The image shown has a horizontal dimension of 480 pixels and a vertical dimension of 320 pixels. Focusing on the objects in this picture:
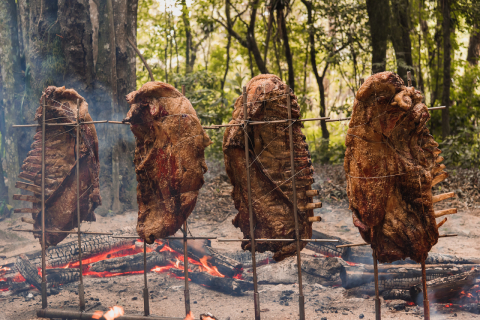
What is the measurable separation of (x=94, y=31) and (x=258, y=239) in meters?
7.92

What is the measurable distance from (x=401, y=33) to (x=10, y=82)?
10.3 m

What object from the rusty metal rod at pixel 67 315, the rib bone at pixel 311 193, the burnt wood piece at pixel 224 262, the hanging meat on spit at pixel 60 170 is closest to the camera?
the rib bone at pixel 311 193

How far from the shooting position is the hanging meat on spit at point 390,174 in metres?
3.93

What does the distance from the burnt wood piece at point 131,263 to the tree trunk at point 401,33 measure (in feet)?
25.4

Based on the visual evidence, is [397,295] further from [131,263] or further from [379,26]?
[379,26]

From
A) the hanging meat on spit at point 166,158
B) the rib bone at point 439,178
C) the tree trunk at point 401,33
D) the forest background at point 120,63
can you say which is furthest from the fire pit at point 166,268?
the tree trunk at point 401,33

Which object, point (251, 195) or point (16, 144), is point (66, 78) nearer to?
point (16, 144)

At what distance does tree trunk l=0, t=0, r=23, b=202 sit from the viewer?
33.1 feet

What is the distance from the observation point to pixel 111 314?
527 centimetres

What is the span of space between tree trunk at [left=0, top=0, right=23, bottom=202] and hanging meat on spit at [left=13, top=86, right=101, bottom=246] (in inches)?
195

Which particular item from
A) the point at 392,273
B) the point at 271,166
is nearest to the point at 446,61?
the point at 392,273

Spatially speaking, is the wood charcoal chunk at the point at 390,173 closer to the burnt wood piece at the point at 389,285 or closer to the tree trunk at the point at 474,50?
the burnt wood piece at the point at 389,285

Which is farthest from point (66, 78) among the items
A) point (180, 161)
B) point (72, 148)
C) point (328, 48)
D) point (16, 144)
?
point (328, 48)

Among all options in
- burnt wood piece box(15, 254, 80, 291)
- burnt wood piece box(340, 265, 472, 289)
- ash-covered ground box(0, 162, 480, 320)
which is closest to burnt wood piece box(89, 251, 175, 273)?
ash-covered ground box(0, 162, 480, 320)
